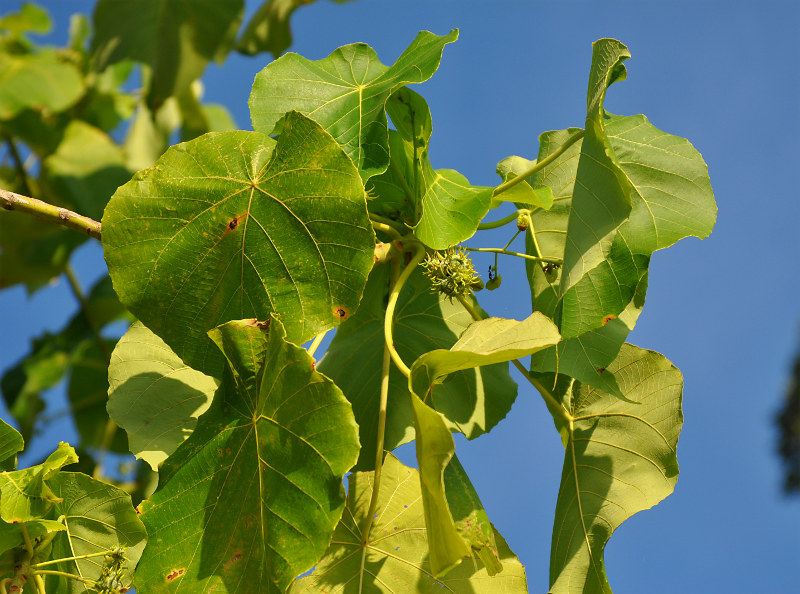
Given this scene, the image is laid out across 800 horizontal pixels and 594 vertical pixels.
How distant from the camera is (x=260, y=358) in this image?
0.78m

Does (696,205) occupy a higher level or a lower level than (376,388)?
higher

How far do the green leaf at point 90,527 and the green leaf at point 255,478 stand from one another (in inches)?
4.4

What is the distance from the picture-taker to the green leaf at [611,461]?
97cm

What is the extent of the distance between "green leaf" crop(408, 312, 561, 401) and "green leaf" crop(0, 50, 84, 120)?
7.59 ft

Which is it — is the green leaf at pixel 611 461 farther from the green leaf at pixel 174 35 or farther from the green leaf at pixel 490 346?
the green leaf at pixel 174 35

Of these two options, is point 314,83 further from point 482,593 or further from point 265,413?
point 482,593

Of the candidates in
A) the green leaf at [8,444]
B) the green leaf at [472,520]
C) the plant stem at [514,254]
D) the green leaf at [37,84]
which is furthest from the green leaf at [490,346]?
the green leaf at [37,84]

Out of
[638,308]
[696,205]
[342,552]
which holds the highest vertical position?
Answer: [696,205]

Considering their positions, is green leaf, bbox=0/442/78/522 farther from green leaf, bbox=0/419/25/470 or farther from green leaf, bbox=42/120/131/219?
green leaf, bbox=42/120/131/219

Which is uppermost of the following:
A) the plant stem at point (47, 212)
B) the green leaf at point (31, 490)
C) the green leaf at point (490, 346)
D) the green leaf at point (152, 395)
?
the plant stem at point (47, 212)

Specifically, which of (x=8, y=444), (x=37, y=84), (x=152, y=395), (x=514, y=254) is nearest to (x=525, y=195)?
(x=514, y=254)

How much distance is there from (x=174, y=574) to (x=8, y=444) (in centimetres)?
27

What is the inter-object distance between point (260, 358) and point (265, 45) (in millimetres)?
1635

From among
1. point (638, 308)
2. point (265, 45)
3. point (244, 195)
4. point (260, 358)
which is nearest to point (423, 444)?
point (260, 358)
